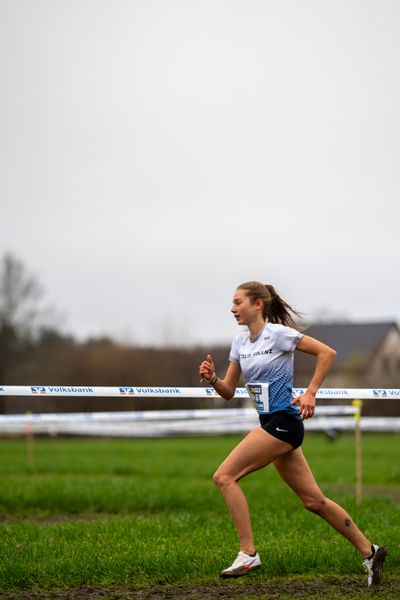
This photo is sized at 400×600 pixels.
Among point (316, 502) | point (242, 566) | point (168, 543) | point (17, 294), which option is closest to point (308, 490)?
point (316, 502)

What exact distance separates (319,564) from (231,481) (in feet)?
4.92

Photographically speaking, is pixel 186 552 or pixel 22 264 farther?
pixel 22 264

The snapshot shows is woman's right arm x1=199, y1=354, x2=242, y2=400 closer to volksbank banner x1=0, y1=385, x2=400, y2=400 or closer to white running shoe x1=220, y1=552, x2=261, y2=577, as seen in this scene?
volksbank banner x1=0, y1=385, x2=400, y2=400

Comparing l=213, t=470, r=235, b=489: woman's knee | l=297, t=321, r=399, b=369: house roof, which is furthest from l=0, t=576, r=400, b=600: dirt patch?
l=297, t=321, r=399, b=369: house roof

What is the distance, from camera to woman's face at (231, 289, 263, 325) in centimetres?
708

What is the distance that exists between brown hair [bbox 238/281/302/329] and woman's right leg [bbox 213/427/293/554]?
3.00 feet

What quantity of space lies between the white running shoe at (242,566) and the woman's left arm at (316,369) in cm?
118

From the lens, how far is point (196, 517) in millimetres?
10812

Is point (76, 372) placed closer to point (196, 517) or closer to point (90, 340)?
point (90, 340)

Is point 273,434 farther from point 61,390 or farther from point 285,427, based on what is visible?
point 61,390

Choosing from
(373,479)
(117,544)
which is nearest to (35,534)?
(117,544)

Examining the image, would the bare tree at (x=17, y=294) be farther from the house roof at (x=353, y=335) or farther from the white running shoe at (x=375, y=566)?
the white running shoe at (x=375, y=566)

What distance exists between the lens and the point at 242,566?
691 cm

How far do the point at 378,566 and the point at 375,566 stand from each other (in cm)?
3
